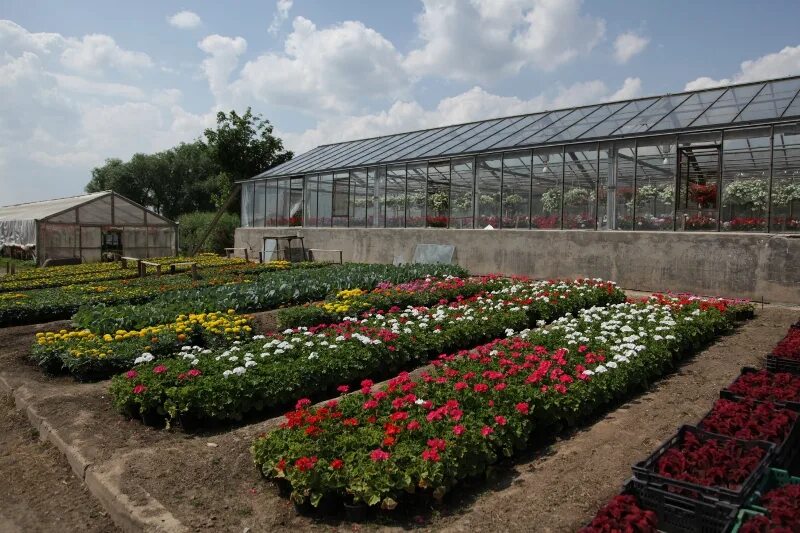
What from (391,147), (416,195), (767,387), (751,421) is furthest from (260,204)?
(751,421)

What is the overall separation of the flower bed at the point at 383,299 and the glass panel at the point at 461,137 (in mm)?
7996

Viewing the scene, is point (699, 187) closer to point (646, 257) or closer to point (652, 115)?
point (646, 257)

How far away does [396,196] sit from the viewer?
69.3 feet

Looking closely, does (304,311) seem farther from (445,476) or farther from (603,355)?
(445,476)

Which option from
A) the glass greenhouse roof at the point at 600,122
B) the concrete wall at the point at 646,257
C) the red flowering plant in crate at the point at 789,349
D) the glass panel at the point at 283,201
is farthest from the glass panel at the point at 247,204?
the red flowering plant in crate at the point at 789,349

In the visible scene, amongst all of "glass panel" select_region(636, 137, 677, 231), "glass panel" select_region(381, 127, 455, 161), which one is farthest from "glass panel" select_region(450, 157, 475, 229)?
"glass panel" select_region(636, 137, 677, 231)

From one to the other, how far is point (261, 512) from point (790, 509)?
307 cm

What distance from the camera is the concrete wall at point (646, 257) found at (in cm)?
1186

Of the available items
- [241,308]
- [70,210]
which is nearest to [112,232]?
[70,210]

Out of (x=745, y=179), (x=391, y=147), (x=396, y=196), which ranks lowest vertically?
(x=745, y=179)

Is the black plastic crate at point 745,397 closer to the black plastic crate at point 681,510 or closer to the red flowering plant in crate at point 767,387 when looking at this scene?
the red flowering plant in crate at point 767,387

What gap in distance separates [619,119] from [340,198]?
11622mm

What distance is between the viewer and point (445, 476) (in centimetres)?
369

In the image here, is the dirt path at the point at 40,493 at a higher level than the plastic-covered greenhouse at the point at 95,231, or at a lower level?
lower
